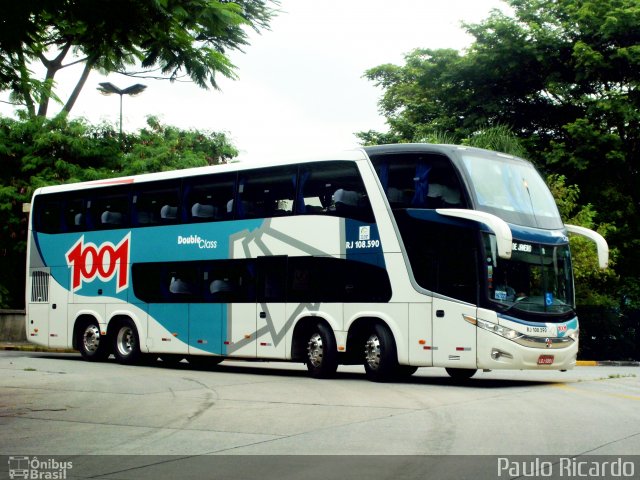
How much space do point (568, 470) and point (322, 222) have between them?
11.3 m

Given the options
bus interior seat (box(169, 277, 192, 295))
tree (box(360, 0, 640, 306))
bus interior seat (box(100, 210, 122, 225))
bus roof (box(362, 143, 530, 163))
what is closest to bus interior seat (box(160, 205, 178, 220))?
bus interior seat (box(169, 277, 192, 295))

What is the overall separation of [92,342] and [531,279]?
37.3ft

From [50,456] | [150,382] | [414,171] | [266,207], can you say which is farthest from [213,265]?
[50,456]

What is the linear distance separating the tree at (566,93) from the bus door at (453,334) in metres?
21.3

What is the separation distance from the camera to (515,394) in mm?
16078

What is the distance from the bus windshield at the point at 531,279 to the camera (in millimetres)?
17219

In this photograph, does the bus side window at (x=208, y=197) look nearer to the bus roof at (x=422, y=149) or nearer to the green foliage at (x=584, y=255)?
the bus roof at (x=422, y=149)

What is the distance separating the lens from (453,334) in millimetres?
17547

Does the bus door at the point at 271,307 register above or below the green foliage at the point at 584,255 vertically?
below

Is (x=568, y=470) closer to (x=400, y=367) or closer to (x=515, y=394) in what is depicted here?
(x=515, y=394)

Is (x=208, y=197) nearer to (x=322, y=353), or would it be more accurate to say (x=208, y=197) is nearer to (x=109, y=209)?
(x=109, y=209)

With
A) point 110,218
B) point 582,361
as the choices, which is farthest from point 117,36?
point 582,361

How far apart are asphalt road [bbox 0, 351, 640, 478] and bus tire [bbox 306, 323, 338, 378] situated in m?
0.30

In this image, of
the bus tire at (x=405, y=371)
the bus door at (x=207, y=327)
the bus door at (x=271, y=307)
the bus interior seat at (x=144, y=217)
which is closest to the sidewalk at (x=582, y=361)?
the bus tire at (x=405, y=371)
